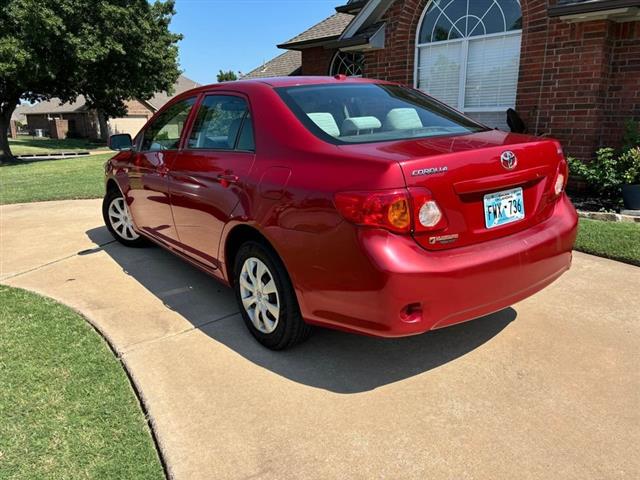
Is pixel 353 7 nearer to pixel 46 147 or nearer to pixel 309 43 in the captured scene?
pixel 309 43

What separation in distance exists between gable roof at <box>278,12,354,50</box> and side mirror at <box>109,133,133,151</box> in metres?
8.21

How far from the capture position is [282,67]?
55.7ft

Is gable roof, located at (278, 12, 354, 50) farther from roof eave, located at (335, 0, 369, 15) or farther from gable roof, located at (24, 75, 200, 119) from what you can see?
gable roof, located at (24, 75, 200, 119)

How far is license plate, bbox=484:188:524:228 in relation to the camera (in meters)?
2.70

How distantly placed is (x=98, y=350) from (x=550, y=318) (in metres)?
3.16

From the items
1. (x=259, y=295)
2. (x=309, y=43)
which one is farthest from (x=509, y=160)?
(x=309, y=43)

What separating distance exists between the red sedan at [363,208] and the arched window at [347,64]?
9814 mm

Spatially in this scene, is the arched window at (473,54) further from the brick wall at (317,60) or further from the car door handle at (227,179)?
the car door handle at (227,179)

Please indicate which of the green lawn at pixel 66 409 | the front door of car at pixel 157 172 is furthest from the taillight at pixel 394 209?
the front door of car at pixel 157 172

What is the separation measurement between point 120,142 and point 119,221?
3.01 feet

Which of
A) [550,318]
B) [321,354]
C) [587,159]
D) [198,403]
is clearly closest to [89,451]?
[198,403]

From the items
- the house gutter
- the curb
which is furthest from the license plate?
the house gutter

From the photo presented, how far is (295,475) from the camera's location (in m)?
2.25

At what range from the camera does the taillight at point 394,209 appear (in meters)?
2.42
